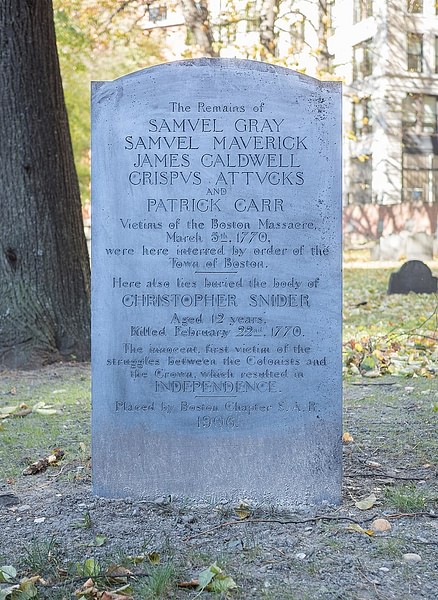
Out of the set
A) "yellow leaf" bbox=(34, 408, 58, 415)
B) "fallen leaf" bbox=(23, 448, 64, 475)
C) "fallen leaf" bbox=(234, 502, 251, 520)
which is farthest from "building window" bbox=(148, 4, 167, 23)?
"fallen leaf" bbox=(234, 502, 251, 520)

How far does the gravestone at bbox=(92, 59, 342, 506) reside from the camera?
4633mm

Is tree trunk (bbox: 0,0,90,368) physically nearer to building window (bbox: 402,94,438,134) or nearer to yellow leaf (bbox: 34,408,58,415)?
yellow leaf (bbox: 34,408,58,415)

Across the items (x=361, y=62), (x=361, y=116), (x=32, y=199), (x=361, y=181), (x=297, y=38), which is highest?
(x=361, y=62)

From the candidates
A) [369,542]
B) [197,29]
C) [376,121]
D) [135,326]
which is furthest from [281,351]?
[376,121]

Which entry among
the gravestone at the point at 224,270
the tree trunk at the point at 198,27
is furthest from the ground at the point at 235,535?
the tree trunk at the point at 198,27

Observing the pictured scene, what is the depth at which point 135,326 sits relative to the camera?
469cm

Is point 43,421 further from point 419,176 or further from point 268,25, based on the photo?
point 419,176

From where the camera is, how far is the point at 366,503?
4.61 m

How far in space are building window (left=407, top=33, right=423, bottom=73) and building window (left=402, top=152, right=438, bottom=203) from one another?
4482 millimetres

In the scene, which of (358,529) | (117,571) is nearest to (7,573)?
(117,571)

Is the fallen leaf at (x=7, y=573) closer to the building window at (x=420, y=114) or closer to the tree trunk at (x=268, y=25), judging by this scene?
the tree trunk at (x=268, y=25)

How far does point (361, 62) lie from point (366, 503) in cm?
4502

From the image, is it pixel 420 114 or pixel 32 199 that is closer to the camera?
pixel 32 199

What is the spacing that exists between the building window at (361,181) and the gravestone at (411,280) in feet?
102
